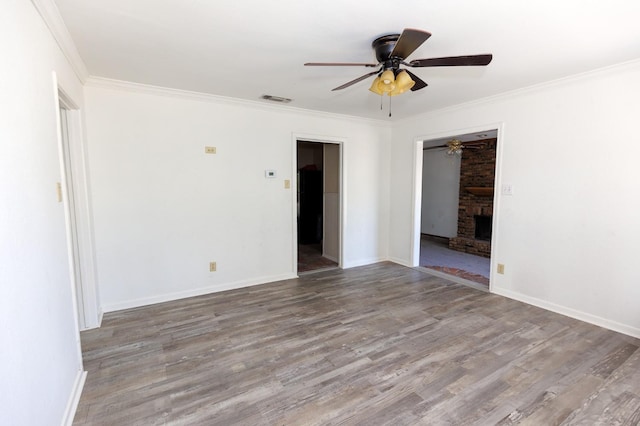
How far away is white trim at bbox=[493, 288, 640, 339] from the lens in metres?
2.68

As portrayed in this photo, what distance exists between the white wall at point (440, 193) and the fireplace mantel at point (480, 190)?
0.49m

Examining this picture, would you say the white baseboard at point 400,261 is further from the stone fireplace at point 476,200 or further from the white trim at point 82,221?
the white trim at point 82,221

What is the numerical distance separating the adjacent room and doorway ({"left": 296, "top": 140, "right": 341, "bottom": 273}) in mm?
312

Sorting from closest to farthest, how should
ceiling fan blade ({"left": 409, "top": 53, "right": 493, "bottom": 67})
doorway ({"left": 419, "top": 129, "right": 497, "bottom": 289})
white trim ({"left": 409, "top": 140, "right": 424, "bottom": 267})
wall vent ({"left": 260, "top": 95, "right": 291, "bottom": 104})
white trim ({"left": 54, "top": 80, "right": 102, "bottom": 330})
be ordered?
ceiling fan blade ({"left": 409, "top": 53, "right": 493, "bottom": 67}) < white trim ({"left": 54, "top": 80, "right": 102, "bottom": 330}) < wall vent ({"left": 260, "top": 95, "right": 291, "bottom": 104}) < white trim ({"left": 409, "top": 140, "right": 424, "bottom": 267}) < doorway ({"left": 419, "top": 129, "right": 497, "bottom": 289})

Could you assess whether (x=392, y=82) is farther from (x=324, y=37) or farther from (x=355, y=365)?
(x=355, y=365)

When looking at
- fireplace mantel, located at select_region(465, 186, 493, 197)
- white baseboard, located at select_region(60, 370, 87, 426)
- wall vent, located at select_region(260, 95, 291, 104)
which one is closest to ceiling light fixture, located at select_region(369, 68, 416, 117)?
wall vent, located at select_region(260, 95, 291, 104)

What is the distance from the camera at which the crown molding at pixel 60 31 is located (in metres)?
1.67

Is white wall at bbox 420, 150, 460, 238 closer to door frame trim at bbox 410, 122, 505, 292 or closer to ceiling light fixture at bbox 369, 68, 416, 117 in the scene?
door frame trim at bbox 410, 122, 505, 292

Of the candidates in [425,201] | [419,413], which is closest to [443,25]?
[419,413]

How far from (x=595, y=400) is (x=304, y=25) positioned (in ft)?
9.90

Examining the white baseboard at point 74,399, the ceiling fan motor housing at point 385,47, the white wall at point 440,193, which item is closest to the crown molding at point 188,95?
the ceiling fan motor housing at point 385,47

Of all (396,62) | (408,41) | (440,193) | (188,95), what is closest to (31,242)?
(408,41)

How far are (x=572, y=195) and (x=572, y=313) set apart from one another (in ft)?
3.91

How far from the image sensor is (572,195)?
9.77 ft
